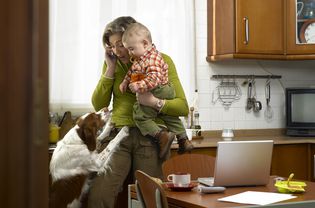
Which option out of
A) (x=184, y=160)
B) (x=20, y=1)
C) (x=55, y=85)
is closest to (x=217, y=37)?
(x=55, y=85)

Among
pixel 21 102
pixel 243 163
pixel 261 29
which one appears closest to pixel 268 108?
pixel 261 29

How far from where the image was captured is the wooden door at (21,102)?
381mm

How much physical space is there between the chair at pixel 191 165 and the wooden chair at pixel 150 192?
0.63 m

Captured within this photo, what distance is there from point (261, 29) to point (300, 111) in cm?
76

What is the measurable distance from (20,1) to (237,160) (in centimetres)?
220

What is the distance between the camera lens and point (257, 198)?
2.28m

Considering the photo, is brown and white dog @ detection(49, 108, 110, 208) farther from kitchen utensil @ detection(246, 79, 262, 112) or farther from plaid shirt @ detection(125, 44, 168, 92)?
kitchen utensil @ detection(246, 79, 262, 112)

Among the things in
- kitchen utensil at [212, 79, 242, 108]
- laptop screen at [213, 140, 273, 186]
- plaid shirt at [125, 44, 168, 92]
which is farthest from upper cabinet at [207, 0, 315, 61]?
laptop screen at [213, 140, 273, 186]

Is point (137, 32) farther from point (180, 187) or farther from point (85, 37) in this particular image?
point (180, 187)

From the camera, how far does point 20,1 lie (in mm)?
388

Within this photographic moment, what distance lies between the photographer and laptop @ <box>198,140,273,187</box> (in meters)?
2.48

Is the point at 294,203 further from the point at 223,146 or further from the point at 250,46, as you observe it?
the point at 250,46

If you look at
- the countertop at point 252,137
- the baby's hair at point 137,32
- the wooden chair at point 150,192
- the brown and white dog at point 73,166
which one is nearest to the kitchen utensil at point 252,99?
the countertop at point 252,137

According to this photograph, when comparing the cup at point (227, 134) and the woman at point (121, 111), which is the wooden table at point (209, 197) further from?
the cup at point (227, 134)
